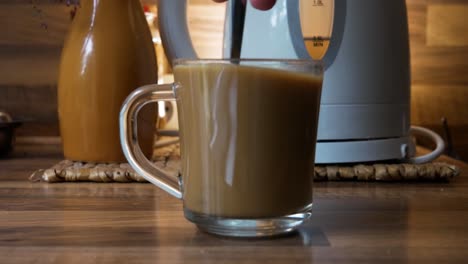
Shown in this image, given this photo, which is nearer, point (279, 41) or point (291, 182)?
point (291, 182)

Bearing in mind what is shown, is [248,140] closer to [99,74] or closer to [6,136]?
[99,74]

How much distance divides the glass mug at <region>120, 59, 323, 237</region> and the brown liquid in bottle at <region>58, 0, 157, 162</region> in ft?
1.03

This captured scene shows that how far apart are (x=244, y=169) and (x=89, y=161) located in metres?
0.39

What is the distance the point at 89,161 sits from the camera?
770 millimetres

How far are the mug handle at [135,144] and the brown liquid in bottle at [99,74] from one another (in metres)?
0.26

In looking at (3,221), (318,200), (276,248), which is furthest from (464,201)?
(3,221)

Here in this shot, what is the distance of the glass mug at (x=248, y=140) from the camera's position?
0.42 meters

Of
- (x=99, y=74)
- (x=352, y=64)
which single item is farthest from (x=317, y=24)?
(x=99, y=74)

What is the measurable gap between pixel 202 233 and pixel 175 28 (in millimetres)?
361

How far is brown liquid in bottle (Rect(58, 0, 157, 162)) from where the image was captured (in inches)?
29.5

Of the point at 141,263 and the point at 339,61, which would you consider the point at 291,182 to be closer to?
the point at 141,263

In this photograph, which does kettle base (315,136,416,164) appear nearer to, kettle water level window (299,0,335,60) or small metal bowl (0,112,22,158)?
kettle water level window (299,0,335,60)

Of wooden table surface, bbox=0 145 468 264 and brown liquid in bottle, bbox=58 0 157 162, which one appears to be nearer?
wooden table surface, bbox=0 145 468 264

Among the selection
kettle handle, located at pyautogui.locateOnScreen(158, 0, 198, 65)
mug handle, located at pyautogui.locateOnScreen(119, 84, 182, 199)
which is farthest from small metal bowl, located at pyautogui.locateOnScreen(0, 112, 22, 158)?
mug handle, located at pyautogui.locateOnScreen(119, 84, 182, 199)
